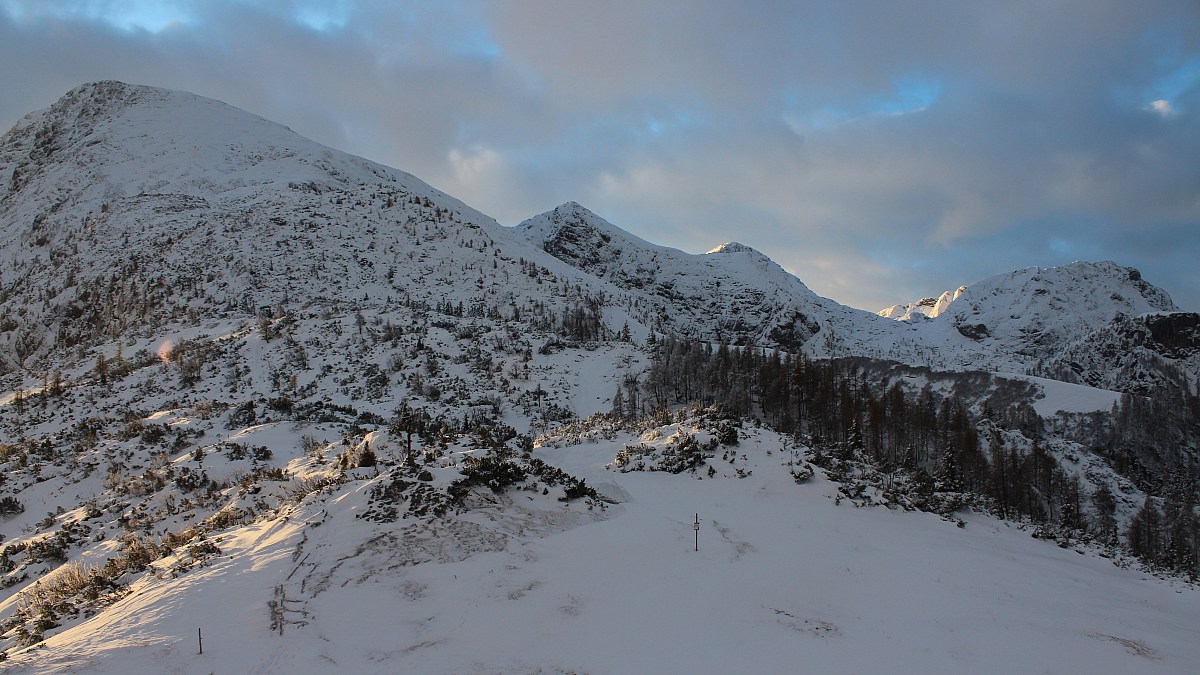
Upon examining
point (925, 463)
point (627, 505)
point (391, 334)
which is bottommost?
point (925, 463)

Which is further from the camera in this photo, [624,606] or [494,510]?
[494,510]

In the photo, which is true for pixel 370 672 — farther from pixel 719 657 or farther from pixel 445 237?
pixel 445 237

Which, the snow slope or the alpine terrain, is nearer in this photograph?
the snow slope

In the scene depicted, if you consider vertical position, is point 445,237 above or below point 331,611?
above

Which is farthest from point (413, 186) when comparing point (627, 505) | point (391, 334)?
point (627, 505)

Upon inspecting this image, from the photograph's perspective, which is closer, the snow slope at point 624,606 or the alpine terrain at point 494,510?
the snow slope at point 624,606

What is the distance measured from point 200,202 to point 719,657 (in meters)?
92.8

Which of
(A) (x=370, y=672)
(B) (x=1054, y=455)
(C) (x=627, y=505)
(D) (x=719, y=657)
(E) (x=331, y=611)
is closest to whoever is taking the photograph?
(A) (x=370, y=672)

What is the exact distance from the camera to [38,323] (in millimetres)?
58719

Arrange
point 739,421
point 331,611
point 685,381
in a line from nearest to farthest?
point 331,611
point 739,421
point 685,381

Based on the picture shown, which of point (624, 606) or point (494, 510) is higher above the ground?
point (494, 510)

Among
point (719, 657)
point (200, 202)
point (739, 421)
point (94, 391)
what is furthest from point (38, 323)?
point (719, 657)

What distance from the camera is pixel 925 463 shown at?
55.3 metres

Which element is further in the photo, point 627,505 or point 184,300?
point 184,300
